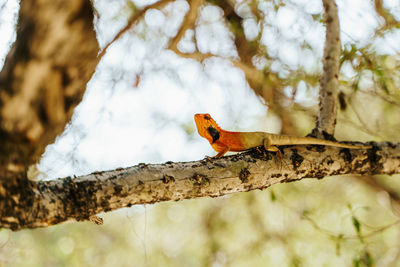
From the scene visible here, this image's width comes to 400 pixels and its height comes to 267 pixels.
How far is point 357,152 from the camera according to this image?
1.96m

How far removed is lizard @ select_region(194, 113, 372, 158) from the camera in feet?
5.99

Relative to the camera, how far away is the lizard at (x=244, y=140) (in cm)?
183

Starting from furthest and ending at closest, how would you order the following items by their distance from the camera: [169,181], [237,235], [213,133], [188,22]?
[237,235], [188,22], [213,133], [169,181]

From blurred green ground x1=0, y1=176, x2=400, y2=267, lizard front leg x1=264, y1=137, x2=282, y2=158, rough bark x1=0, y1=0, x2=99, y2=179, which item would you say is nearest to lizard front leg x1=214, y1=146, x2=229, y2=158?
lizard front leg x1=264, y1=137, x2=282, y2=158

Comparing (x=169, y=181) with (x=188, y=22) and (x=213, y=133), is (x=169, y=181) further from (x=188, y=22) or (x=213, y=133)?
(x=188, y=22)

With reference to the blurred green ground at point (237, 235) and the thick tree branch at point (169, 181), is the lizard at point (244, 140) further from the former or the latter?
the blurred green ground at point (237, 235)

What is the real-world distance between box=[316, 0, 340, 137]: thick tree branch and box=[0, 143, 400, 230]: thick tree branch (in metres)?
0.17

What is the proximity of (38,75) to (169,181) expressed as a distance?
63 cm

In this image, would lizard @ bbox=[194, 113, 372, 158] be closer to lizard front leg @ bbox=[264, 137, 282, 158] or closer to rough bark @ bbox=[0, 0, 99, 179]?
lizard front leg @ bbox=[264, 137, 282, 158]

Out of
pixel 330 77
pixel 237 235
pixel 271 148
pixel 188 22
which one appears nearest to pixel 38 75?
pixel 271 148

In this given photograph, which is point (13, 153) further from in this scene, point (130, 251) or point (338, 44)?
point (130, 251)

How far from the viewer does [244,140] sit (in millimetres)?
1940

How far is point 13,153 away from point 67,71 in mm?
292

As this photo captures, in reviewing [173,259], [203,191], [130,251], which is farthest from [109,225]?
[203,191]
